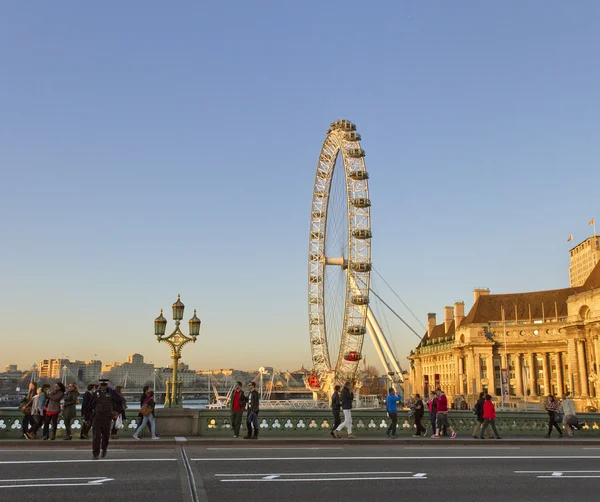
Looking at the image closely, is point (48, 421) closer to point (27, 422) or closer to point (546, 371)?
point (27, 422)

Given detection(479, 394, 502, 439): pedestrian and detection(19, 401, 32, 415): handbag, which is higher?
detection(19, 401, 32, 415): handbag

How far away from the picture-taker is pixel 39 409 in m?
22.4

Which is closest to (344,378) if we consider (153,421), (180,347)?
(180,347)

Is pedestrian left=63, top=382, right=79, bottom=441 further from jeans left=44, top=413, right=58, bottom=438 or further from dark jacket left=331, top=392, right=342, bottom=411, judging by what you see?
dark jacket left=331, top=392, right=342, bottom=411

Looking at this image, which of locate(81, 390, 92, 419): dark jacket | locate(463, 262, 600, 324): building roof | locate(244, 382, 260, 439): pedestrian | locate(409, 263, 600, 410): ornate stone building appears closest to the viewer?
locate(81, 390, 92, 419): dark jacket

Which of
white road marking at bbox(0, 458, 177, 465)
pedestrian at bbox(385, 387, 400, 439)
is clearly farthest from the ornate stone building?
white road marking at bbox(0, 458, 177, 465)

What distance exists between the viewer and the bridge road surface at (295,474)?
12.2 metres

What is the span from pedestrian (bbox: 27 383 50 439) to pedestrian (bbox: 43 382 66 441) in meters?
0.15

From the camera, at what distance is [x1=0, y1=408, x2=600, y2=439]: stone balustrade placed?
2395 cm

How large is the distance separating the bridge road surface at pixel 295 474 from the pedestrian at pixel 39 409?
2.66 m

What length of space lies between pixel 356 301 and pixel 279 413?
47.8 metres

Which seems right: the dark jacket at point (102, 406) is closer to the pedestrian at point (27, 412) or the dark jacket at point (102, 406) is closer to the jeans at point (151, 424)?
the jeans at point (151, 424)

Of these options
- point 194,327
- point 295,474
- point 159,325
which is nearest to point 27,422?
point 159,325

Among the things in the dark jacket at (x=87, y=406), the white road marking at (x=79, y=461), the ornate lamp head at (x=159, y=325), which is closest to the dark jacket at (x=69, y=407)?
the dark jacket at (x=87, y=406)
